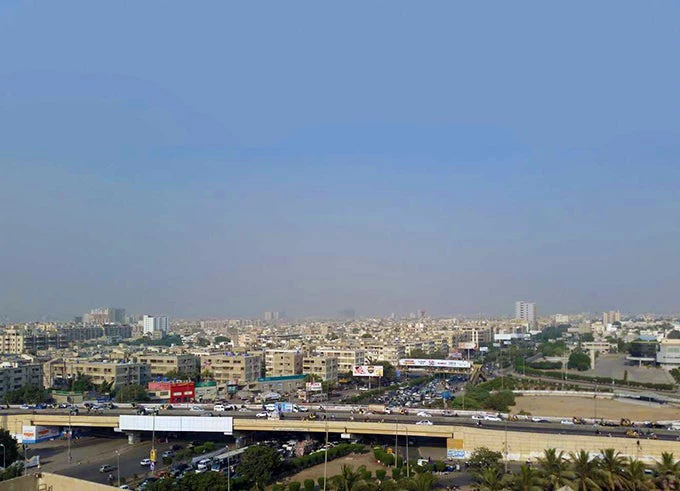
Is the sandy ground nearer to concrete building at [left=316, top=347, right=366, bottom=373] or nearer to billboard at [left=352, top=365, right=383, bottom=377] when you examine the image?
billboard at [left=352, top=365, right=383, bottom=377]

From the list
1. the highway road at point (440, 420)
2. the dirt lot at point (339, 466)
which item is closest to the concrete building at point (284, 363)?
the highway road at point (440, 420)

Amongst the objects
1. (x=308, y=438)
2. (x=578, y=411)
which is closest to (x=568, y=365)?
(x=578, y=411)

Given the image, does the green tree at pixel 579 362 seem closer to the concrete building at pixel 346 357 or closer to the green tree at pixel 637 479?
the concrete building at pixel 346 357

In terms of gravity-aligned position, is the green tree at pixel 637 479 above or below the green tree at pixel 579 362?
above

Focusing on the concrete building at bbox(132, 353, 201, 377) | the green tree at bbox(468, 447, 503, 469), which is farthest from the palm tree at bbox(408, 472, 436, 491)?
the concrete building at bbox(132, 353, 201, 377)

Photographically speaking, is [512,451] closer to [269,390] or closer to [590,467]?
[590,467]

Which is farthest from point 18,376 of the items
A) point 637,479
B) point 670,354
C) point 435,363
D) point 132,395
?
point 670,354

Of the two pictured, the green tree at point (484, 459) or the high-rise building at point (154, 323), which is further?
the high-rise building at point (154, 323)

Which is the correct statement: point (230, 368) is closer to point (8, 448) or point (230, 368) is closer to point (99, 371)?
point (99, 371)
